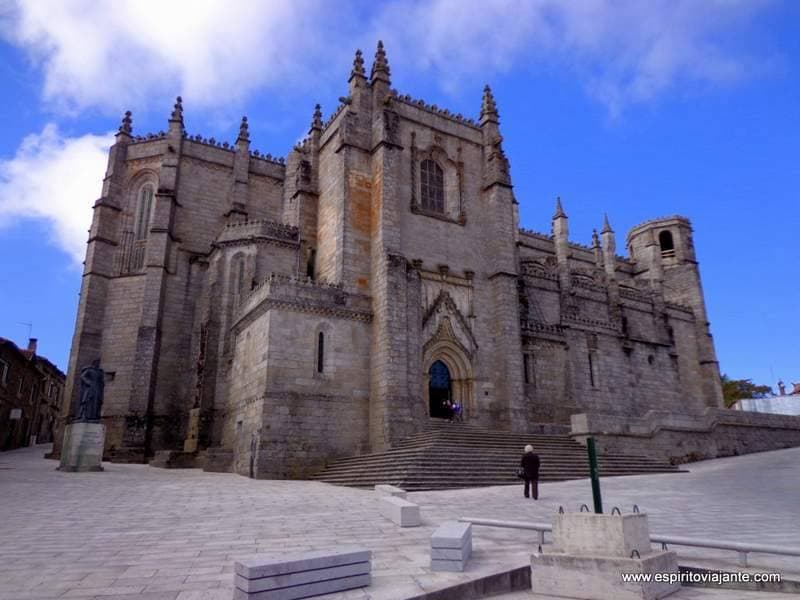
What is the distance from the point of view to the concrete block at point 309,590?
4.70 metres

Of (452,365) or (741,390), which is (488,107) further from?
(741,390)

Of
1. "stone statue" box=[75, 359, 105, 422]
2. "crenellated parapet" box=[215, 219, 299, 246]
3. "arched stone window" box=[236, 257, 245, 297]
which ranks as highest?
"crenellated parapet" box=[215, 219, 299, 246]

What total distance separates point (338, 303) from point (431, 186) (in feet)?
27.4

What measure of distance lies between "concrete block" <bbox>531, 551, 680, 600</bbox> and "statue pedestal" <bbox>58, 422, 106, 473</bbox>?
723 inches

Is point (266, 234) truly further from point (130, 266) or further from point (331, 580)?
point (331, 580)

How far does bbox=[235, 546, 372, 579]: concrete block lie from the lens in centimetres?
473

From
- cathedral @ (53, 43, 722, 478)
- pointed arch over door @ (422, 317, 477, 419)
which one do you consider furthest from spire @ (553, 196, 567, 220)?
pointed arch over door @ (422, 317, 477, 419)

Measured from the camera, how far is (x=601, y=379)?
30.8 meters

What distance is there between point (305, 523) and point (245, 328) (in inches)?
602

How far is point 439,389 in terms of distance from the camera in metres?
24.5

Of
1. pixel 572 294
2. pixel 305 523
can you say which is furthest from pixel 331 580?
pixel 572 294

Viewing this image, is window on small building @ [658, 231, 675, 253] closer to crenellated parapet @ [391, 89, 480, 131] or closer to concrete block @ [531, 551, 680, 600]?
crenellated parapet @ [391, 89, 480, 131]

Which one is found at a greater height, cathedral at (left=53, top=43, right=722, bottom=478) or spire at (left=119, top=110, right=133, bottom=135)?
spire at (left=119, top=110, right=133, bottom=135)

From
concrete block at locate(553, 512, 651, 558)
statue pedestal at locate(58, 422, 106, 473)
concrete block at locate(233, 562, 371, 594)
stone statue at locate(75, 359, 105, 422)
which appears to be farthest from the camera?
stone statue at locate(75, 359, 105, 422)
